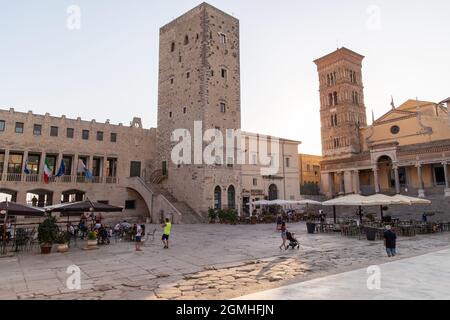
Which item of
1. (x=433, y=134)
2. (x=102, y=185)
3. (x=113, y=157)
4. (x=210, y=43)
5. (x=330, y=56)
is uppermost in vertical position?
(x=330, y=56)

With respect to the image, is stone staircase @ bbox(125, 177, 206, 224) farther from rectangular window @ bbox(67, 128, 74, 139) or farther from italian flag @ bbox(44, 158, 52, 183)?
italian flag @ bbox(44, 158, 52, 183)

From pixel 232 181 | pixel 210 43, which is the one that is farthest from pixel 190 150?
pixel 210 43

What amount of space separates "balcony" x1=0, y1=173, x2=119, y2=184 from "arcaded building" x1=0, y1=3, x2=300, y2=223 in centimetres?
7

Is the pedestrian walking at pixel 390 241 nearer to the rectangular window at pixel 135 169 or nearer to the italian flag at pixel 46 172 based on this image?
the italian flag at pixel 46 172

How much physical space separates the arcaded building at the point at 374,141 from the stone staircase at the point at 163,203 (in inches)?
962

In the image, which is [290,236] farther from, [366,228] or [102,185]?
[102,185]

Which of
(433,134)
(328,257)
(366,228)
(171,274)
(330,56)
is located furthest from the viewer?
(330,56)

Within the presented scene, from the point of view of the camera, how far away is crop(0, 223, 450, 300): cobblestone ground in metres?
6.88

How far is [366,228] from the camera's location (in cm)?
1584

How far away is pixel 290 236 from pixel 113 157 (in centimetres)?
2388

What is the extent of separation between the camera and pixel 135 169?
32.8m

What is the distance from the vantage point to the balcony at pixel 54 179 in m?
25.5
